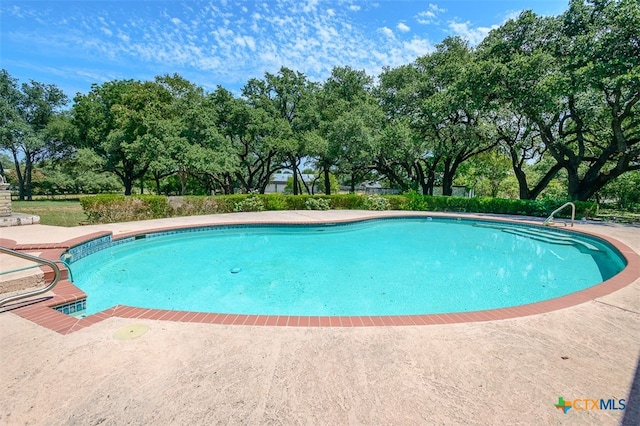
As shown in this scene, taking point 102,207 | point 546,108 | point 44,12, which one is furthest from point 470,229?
point 44,12

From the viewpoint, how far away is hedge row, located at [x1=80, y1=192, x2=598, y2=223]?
10906 mm

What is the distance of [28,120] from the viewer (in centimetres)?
2534

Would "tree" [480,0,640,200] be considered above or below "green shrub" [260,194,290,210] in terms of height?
above

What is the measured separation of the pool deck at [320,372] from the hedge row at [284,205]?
870 cm

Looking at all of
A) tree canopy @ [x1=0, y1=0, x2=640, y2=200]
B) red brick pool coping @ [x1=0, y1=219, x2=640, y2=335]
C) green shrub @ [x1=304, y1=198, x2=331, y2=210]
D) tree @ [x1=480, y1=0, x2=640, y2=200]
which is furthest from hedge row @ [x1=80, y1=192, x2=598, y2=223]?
red brick pool coping @ [x1=0, y1=219, x2=640, y2=335]

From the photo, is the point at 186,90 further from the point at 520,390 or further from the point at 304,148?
the point at 520,390

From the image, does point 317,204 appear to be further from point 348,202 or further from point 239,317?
point 239,317

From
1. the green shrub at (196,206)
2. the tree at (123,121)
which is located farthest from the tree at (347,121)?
the tree at (123,121)

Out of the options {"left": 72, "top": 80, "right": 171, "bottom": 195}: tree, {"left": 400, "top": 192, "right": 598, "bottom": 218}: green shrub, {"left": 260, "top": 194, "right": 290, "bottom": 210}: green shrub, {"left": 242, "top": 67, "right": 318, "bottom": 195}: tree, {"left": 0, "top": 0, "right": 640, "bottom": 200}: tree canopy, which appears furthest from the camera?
{"left": 242, "top": 67, "right": 318, "bottom": 195}: tree

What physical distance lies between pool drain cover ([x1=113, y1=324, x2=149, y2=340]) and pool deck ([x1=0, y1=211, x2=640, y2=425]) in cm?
4

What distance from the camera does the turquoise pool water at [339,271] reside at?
491cm

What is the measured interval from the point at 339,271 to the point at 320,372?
4313mm

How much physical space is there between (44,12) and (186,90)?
48.1 feet

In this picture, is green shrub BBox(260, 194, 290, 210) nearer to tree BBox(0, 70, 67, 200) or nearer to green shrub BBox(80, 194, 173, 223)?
green shrub BBox(80, 194, 173, 223)
